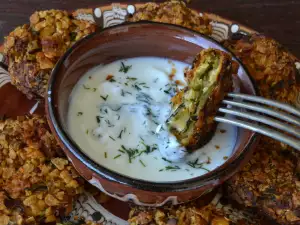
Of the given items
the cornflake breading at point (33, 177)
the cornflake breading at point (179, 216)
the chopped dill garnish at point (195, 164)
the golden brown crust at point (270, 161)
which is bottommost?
the cornflake breading at point (33, 177)

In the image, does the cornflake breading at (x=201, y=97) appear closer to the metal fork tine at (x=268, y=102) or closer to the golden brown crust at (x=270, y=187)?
the metal fork tine at (x=268, y=102)

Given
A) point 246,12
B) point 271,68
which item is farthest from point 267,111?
point 246,12

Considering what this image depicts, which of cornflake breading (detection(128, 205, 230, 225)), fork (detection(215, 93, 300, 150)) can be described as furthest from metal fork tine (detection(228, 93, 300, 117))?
cornflake breading (detection(128, 205, 230, 225))

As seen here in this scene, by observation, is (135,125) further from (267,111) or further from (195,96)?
(267,111)

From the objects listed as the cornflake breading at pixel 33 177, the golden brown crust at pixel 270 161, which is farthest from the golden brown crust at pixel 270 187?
the cornflake breading at pixel 33 177

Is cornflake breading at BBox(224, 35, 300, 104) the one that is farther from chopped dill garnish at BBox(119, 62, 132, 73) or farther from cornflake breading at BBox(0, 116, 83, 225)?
cornflake breading at BBox(0, 116, 83, 225)

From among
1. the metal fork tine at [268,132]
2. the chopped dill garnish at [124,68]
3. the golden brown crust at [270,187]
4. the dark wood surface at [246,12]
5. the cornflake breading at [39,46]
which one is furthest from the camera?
the dark wood surface at [246,12]
